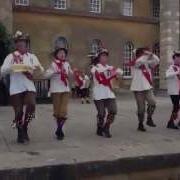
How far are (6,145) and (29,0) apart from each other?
26.8 metres

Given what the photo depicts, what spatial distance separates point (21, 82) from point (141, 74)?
3075mm

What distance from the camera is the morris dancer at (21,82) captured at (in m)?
10.3

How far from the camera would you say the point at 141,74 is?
1225cm

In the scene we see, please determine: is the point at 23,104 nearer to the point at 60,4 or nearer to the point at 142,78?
the point at 142,78

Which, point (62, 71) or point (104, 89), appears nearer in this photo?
point (62, 71)

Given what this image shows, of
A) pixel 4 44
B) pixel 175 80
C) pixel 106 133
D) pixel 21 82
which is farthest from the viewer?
pixel 4 44

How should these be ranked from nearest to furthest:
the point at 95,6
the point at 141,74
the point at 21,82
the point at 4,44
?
the point at 21,82, the point at 141,74, the point at 4,44, the point at 95,6

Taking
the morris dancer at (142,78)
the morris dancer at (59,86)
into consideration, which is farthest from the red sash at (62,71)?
the morris dancer at (142,78)

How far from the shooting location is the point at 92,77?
11547 mm

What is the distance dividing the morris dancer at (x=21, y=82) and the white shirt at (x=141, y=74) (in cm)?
266

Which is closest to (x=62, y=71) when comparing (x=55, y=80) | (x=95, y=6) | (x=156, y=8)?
(x=55, y=80)

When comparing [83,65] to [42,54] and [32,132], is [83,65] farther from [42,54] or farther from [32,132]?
[32,132]

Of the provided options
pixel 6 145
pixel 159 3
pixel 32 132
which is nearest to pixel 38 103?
pixel 32 132

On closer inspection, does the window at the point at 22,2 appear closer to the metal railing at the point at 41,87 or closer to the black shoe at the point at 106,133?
the metal railing at the point at 41,87
